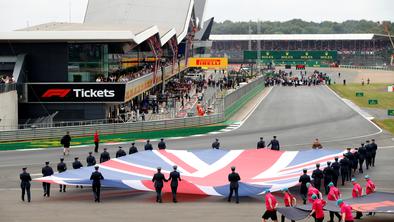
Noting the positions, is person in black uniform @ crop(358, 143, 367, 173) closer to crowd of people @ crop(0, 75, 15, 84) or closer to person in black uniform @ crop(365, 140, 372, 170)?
person in black uniform @ crop(365, 140, 372, 170)

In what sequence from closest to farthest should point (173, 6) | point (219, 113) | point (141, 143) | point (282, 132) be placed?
point (141, 143) < point (282, 132) < point (219, 113) < point (173, 6)

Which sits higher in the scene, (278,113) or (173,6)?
(173,6)

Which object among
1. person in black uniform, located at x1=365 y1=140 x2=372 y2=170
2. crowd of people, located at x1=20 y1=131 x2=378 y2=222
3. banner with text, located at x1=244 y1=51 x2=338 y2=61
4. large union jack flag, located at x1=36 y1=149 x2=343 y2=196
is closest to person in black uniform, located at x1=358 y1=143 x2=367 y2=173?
crowd of people, located at x1=20 y1=131 x2=378 y2=222

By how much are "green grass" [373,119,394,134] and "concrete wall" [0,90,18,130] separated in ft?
71.7

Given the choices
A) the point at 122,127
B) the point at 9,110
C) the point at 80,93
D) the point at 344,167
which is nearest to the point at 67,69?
the point at 80,93

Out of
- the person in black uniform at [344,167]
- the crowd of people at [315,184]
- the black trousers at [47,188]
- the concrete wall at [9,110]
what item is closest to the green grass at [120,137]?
the concrete wall at [9,110]

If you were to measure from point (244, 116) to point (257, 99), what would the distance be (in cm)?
1743

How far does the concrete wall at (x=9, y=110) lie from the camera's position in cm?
4206

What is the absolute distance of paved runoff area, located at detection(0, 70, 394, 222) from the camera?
20.4m

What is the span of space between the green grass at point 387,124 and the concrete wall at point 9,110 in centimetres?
2184

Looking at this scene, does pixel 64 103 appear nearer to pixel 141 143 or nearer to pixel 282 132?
pixel 141 143

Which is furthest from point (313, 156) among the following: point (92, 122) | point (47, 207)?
point (92, 122)

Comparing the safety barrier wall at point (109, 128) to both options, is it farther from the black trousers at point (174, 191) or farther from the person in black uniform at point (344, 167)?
the person in black uniform at point (344, 167)

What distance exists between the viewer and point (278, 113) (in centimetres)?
5538
